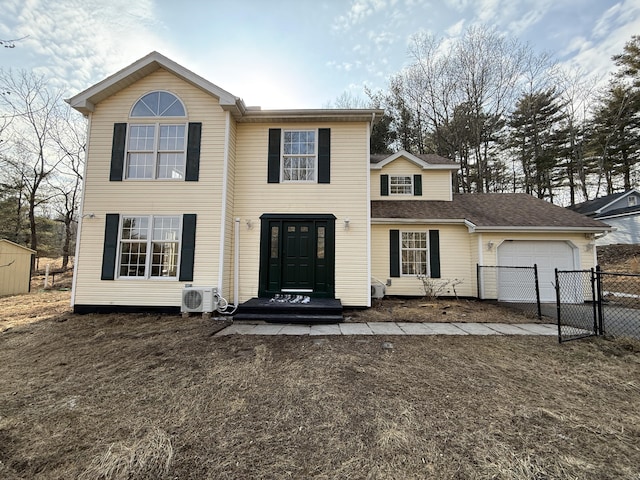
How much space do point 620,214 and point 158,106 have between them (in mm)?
24487

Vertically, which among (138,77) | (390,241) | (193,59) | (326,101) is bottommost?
(390,241)

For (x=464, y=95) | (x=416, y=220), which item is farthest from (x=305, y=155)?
(x=464, y=95)

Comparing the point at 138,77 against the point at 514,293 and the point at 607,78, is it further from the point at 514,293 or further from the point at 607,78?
the point at 607,78

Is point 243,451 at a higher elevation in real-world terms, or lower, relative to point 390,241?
lower

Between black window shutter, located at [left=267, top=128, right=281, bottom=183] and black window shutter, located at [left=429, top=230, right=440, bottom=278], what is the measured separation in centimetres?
566

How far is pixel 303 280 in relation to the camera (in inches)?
287

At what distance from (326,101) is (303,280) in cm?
1608

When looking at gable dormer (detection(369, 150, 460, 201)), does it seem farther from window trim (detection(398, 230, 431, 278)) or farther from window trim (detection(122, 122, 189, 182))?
window trim (detection(122, 122, 189, 182))

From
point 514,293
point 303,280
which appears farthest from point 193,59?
point 514,293

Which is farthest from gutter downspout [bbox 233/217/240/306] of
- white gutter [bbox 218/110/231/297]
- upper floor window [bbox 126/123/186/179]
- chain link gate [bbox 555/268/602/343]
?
chain link gate [bbox 555/268/602/343]

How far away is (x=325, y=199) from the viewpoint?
7.42 metres

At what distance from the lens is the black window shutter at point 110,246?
679cm

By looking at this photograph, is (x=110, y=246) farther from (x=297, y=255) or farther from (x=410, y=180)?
(x=410, y=180)

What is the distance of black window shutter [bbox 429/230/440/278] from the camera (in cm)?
905
